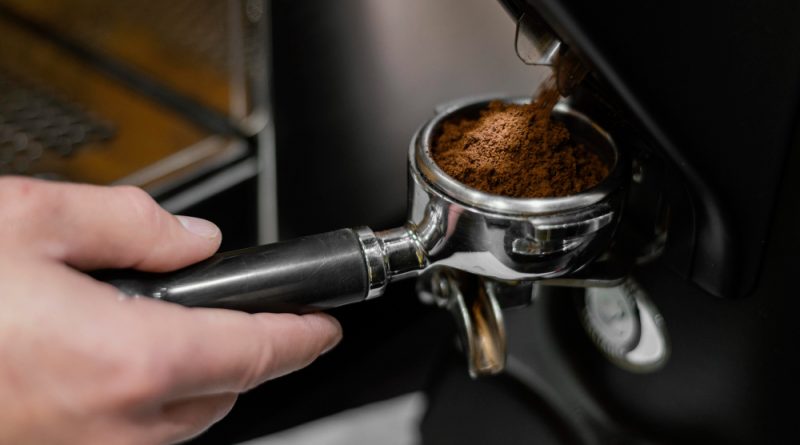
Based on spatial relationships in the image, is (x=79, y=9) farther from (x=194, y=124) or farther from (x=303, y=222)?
(x=303, y=222)

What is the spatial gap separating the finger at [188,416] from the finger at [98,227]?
6cm

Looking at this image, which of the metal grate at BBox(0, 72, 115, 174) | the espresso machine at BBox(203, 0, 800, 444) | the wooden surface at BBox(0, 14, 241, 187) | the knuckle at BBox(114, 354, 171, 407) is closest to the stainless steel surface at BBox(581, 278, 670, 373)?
the espresso machine at BBox(203, 0, 800, 444)

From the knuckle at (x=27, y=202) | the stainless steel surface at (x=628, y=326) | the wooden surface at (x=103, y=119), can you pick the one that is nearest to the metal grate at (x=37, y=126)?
the wooden surface at (x=103, y=119)

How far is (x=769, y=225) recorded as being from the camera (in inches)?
13.3

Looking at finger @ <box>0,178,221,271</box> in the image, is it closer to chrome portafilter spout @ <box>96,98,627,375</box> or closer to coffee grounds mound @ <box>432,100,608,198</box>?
chrome portafilter spout @ <box>96,98,627,375</box>

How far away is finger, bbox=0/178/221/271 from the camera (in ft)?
1.03

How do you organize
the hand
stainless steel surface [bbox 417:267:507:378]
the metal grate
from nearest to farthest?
the hand
stainless steel surface [bbox 417:267:507:378]
the metal grate

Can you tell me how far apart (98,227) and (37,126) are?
417 millimetres

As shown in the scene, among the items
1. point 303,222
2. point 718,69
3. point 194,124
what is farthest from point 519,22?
point 194,124

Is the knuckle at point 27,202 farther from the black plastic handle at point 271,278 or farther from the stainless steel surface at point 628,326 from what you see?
the stainless steel surface at point 628,326

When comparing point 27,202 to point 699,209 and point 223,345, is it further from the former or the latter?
point 699,209

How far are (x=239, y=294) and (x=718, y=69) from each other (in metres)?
0.21

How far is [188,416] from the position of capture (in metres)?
0.34

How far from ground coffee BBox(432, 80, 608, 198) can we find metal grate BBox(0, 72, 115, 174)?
43cm
